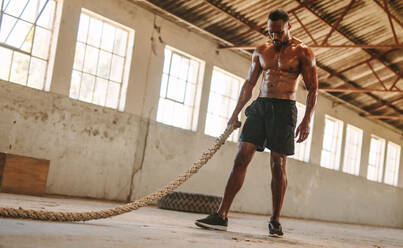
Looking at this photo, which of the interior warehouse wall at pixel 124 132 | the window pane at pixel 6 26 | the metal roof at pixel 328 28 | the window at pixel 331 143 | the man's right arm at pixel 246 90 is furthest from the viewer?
the window at pixel 331 143

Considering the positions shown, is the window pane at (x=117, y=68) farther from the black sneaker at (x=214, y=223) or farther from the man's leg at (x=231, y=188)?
the black sneaker at (x=214, y=223)

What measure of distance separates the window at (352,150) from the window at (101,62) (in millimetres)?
8518

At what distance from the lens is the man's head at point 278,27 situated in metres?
3.74

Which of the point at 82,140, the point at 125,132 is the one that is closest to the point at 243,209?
the point at 125,132

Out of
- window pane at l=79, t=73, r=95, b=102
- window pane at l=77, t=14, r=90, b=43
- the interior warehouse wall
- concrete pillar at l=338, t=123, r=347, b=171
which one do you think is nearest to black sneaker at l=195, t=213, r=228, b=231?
the interior warehouse wall

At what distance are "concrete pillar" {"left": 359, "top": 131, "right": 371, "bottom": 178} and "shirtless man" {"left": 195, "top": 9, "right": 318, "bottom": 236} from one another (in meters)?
12.1

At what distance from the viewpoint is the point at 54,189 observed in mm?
7230

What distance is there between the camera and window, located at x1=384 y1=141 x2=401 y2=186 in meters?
16.9

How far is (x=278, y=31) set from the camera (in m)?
3.80

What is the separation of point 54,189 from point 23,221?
465 centimetres

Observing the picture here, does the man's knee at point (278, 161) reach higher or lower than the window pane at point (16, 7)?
lower

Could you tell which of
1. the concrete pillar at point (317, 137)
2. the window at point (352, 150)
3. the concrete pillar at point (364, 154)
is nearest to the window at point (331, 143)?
the concrete pillar at point (317, 137)

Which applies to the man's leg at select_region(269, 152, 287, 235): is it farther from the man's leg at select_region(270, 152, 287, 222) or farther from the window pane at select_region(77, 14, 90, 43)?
the window pane at select_region(77, 14, 90, 43)

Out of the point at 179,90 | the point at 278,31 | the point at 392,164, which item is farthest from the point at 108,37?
the point at 392,164
